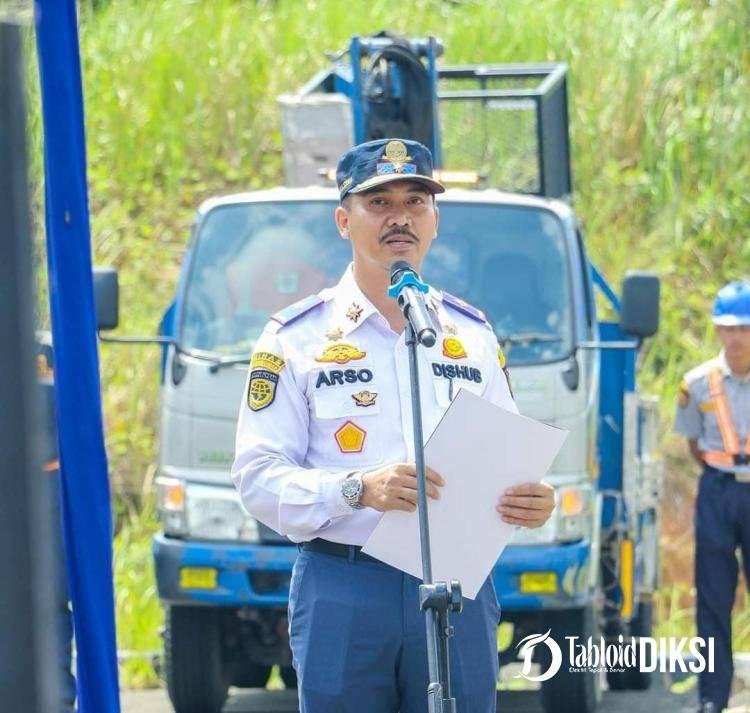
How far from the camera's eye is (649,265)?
13.7 meters

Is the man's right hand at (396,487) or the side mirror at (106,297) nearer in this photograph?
the man's right hand at (396,487)

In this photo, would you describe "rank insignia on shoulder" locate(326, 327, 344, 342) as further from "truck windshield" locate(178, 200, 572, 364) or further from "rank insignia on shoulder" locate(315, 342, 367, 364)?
"truck windshield" locate(178, 200, 572, 364)

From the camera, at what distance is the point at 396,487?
350 centimetres

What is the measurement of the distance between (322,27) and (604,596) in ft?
31.4

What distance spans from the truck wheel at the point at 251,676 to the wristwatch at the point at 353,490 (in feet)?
13.7

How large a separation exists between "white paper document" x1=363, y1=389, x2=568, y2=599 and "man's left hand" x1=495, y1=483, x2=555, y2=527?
2 cm

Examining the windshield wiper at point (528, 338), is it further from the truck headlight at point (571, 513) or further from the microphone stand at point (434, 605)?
the microphone stand at point (434, 605)

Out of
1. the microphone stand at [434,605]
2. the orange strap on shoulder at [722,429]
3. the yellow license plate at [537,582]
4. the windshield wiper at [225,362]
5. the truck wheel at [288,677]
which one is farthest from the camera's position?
the truck wheel at [288,677]

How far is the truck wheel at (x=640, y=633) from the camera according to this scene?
8.14 metres

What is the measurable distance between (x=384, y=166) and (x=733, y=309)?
4074mm

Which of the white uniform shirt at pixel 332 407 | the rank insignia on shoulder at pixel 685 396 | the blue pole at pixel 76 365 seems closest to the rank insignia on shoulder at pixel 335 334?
the white uniform shirt at pixel 332 407

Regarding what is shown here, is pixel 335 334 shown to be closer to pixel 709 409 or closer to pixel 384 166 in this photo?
pixel 384 166

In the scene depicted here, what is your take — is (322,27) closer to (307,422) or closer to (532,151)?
(532,151)

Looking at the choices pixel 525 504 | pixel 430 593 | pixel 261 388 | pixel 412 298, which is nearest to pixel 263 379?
pixel 261 388
